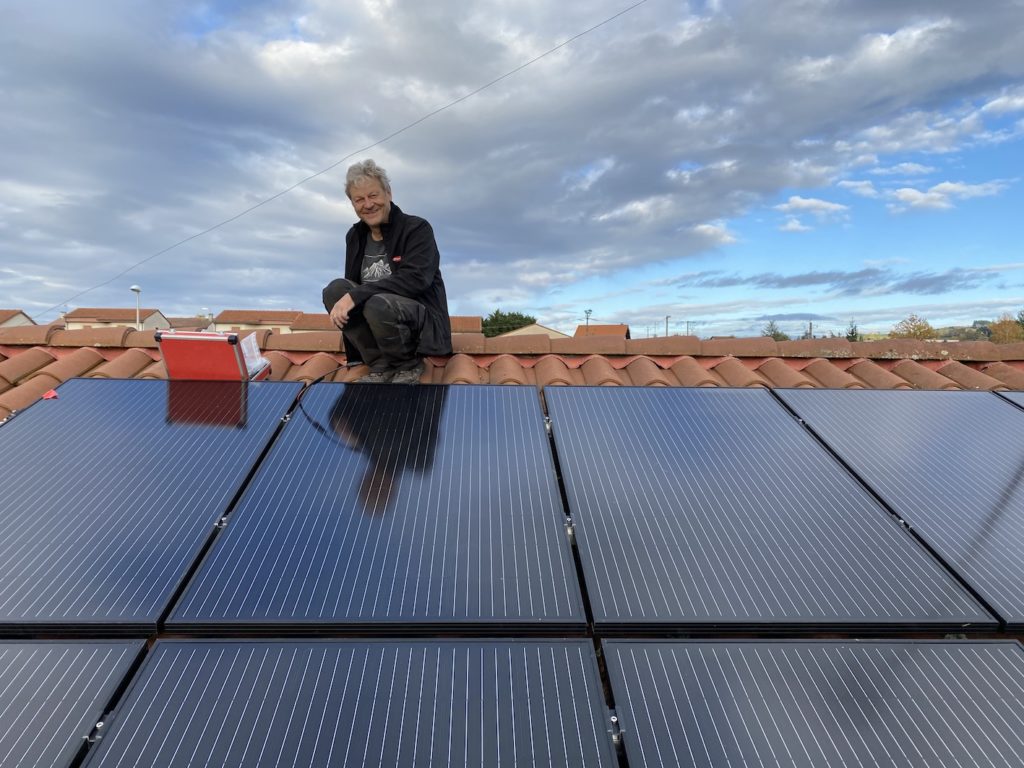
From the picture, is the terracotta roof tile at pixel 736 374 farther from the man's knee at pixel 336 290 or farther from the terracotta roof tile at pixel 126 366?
the terracotta roof tile at pixel 126 366

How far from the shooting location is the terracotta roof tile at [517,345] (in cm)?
627

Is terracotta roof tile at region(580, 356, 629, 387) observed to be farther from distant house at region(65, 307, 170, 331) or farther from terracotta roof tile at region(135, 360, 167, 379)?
distant house at region(65, 307, 170, 331)

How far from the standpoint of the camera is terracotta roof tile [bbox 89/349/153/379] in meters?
5.43

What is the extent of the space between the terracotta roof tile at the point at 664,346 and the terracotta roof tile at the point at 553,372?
0.83 m

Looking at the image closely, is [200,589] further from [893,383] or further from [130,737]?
[893,383]

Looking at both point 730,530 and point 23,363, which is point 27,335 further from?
point 730,530

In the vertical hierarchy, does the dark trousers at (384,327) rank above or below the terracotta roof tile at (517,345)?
above

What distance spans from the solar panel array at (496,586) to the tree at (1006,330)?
7934 cm

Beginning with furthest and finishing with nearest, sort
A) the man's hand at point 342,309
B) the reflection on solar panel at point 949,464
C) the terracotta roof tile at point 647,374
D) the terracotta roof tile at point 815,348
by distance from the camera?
the terracotta roof tile at point 815,348
the terracotta roof tile at point 647,374
the man's hand at point 342,309
the reflection on solar panel at point 949,464

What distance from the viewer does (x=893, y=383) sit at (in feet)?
18.7

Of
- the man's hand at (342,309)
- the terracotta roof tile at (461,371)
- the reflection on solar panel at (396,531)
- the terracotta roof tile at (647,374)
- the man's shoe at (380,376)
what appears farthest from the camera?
the terracotta roof tile at (647,374)

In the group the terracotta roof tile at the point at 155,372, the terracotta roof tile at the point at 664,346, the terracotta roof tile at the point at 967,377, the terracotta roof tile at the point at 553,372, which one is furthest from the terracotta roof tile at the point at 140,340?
the terracotta roof tile at the point at 967,377

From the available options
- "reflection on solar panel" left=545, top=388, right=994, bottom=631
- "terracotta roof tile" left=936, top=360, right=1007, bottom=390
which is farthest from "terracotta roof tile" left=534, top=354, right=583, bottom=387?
"terracotta roof tile" left=936, top=360, right=1007, bottom=390

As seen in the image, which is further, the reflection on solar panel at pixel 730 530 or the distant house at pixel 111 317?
the distant house at pixel 111 317
